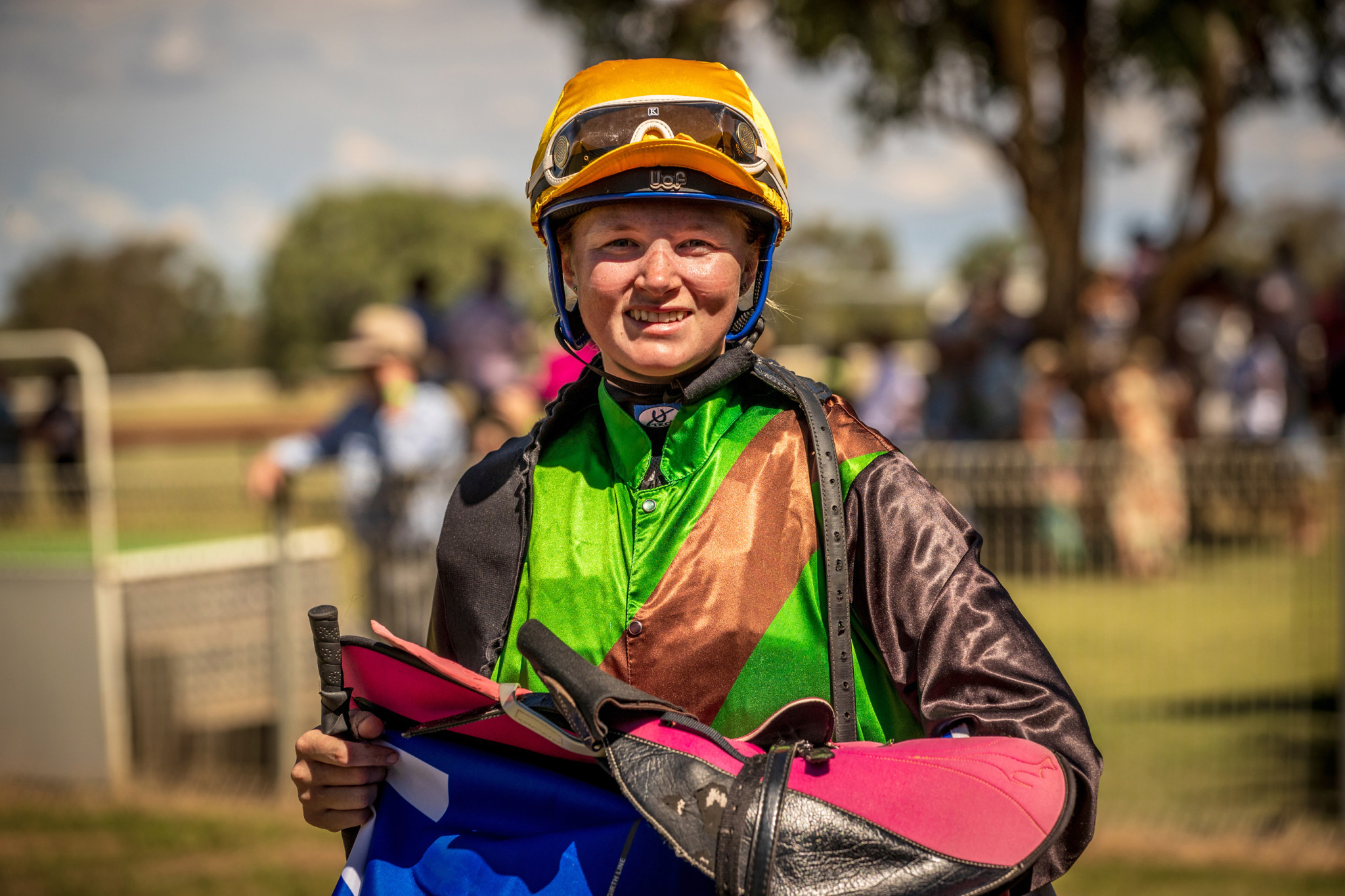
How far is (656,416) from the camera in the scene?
1.83m

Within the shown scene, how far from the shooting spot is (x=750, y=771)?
1363mm

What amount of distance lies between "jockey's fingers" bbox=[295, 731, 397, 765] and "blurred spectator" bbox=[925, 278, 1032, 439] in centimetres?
1015

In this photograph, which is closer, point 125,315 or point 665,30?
point 665,30

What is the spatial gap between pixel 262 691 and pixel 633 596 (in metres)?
5.31

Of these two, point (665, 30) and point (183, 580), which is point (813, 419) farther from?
point (665, 30)

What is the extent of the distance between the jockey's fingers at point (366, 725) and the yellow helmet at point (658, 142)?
78 cm

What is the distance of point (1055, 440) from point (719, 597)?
416 inches

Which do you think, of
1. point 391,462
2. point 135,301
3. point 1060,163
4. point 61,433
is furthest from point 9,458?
point 135,301

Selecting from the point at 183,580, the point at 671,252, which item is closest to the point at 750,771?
the point at 671,252

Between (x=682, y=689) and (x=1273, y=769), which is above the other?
(x=682, y=689)

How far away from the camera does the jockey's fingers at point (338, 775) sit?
1663 millimetres

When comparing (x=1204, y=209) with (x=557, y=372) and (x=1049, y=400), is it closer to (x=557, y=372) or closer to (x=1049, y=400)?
(x=1049, y=400)

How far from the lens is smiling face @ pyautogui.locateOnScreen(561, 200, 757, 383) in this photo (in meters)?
1.70

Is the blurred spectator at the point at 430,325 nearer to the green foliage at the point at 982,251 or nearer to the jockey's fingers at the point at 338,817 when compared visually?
the jockey's fingers at the point at 338,817
